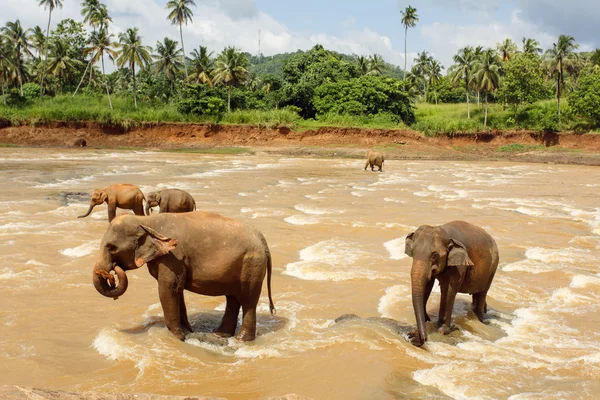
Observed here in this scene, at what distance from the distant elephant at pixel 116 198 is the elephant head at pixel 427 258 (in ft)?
28.7

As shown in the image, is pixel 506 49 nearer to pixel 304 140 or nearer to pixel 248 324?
pixel 304 140

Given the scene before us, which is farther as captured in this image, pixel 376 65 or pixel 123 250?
pixel 376 65

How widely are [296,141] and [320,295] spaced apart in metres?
44.0

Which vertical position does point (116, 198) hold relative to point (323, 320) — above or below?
above

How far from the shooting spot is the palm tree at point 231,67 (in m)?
59.3

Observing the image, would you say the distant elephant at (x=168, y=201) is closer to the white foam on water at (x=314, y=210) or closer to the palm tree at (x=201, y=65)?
the white foam on water at (x=314, y=210)

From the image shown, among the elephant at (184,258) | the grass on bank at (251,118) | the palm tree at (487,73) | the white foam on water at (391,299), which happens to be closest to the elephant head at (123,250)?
the elephant at (184,258)

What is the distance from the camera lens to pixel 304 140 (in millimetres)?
52281

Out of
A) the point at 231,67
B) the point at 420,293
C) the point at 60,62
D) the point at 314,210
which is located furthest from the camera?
the point at 60,62

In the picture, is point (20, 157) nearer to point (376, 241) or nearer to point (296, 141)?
point (296, 141)

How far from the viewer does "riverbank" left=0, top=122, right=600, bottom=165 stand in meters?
49.6

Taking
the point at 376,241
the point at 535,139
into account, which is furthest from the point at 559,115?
the point at 376,241

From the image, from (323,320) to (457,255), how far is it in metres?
1.96

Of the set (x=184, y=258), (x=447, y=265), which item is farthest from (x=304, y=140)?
(x=184, y=258)
